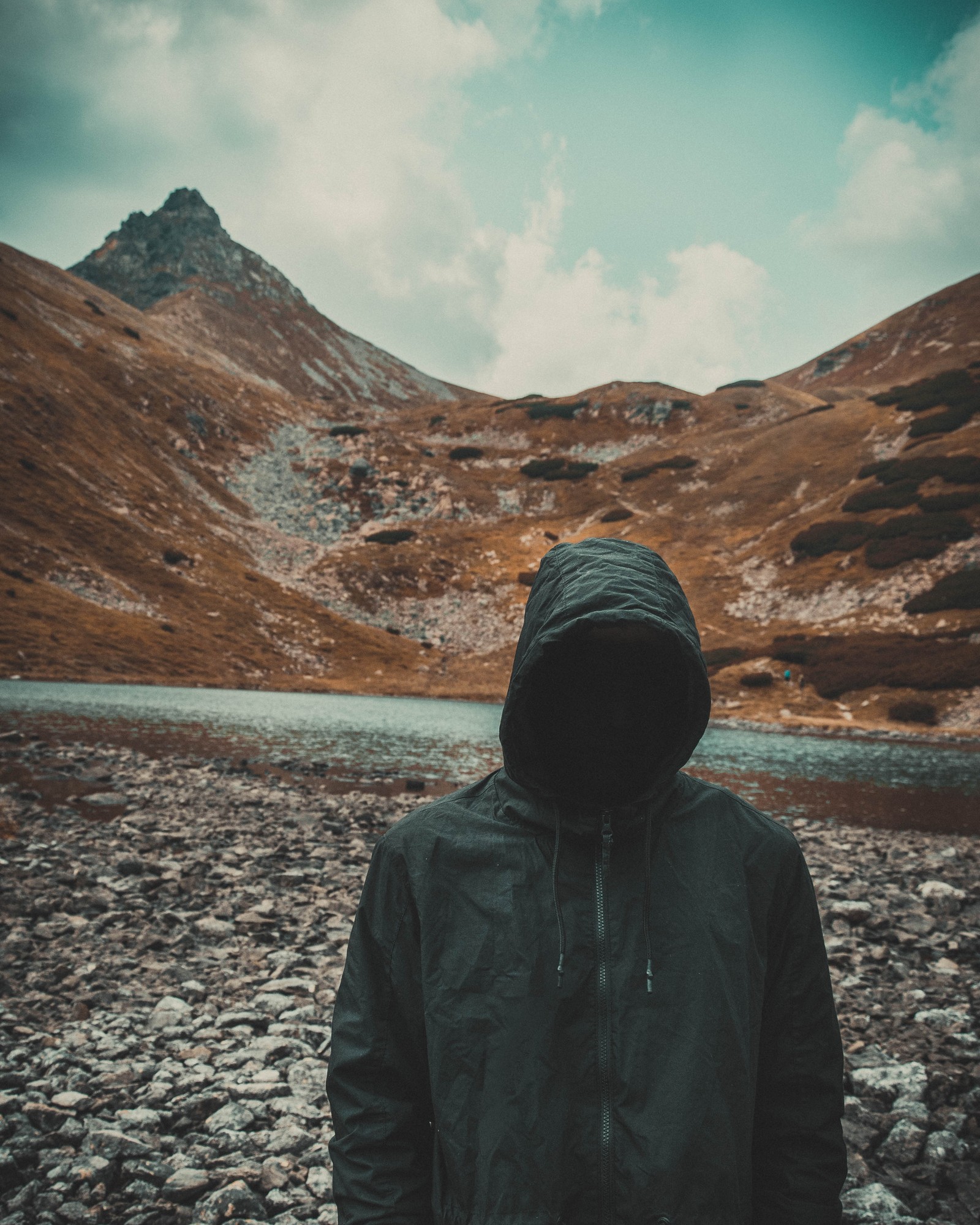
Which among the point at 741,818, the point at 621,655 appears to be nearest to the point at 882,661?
the point at 741,818

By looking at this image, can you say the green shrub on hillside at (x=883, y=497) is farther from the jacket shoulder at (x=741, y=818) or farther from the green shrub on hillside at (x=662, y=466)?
the jacket shoulder at (x=741, y=818)

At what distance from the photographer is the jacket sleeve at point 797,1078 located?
2578 millimetres

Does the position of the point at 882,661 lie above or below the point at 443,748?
above

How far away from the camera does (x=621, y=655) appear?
2812 millimetres

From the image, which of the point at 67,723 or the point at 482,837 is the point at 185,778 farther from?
the point at 482,837

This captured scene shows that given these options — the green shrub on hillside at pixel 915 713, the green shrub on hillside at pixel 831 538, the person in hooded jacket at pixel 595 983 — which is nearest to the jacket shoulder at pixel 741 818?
the person in hooded jacket at pixel 595 983

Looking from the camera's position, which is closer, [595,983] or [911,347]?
[595,983]

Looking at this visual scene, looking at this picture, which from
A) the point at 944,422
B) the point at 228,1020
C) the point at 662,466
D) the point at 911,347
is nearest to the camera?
the point at 228,1020

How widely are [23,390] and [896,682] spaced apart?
97.9 meters

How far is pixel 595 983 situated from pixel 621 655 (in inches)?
48.7

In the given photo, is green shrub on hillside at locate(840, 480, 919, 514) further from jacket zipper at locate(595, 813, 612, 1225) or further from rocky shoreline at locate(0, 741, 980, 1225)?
jacket zipper at locate(595, 813, 612, 1225)

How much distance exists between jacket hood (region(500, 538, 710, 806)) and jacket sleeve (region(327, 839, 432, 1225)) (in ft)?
2.33

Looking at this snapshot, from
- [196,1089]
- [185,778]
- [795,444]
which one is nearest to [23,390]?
[185,778]

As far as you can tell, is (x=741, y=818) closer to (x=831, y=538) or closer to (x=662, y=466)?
(x=831, y=538)
